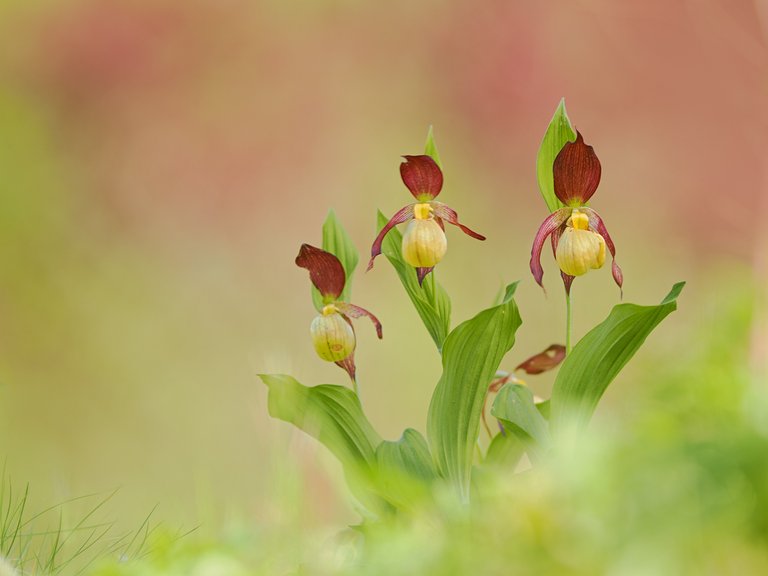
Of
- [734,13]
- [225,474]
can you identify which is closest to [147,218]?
A: [225,474]

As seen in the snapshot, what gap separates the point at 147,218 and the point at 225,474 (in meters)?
1.10

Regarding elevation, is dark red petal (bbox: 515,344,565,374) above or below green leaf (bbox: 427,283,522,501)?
above

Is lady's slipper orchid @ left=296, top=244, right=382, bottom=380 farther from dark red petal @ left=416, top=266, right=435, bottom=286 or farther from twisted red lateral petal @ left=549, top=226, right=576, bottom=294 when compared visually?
twisted red lateral petal @ left=549, top=226, right=576, bottom=294

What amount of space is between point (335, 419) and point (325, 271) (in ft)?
0.65

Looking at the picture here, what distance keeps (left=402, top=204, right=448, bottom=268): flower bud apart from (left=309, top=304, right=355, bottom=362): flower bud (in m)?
0.13

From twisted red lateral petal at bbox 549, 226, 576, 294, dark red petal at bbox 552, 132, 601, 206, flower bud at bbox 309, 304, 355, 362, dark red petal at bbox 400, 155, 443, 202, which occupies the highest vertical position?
dark red petal at bbox 400, 155, 443, 202

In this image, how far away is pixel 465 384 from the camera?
1.03m

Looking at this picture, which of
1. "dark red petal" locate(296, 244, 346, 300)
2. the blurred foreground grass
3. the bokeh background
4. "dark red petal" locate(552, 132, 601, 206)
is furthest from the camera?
the bokeh background

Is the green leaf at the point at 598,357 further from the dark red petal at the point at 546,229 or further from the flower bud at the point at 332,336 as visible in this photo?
the flower bud at the point at 332,336

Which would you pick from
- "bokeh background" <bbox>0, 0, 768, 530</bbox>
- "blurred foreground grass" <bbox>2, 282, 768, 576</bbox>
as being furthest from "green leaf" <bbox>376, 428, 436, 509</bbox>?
"bokeh background" <bbox>0, 0, 768, 530</bbox>

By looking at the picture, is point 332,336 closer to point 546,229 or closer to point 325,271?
point 325,271

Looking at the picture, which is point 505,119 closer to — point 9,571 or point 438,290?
point 438,290

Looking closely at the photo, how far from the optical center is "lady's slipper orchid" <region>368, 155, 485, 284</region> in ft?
3.39

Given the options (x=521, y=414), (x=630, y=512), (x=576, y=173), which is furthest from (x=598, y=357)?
(x=630, y=512)
